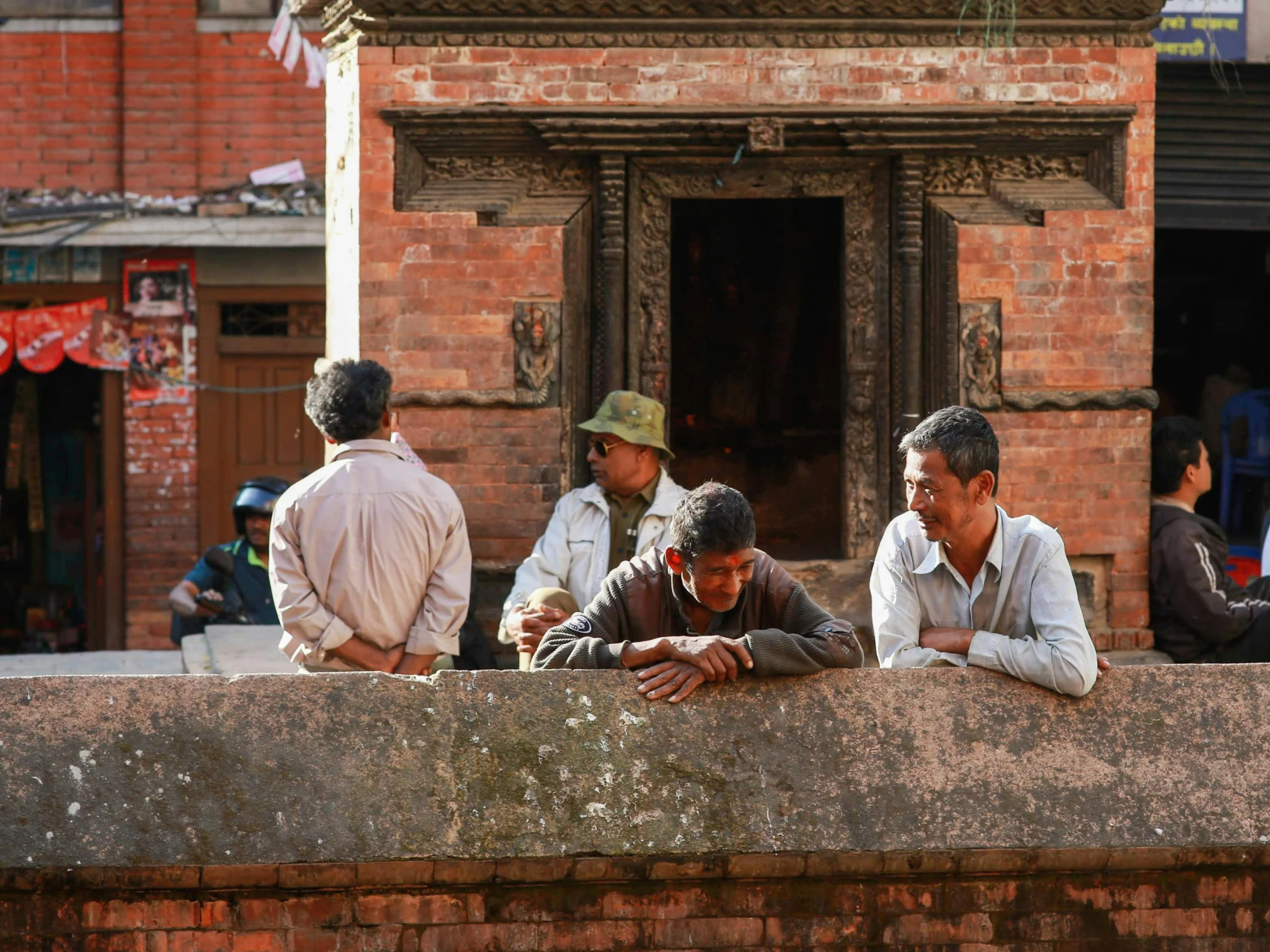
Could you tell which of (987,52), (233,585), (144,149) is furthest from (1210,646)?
(144,149)

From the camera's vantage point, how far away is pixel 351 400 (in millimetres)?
4934

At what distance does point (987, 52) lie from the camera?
7.13 meters

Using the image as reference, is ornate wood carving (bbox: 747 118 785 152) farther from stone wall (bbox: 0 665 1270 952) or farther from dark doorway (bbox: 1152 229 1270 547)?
dark doorway (bbox: 1152 229 1270 547)

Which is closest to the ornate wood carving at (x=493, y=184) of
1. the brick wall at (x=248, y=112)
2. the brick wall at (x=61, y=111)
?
the brick wall at (x=248, y=112)

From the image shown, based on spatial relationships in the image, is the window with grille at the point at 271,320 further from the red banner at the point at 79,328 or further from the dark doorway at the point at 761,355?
the dark doorway at the point at 761,355

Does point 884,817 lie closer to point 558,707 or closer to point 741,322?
point 558,707

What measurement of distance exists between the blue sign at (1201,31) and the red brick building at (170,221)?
233 inches

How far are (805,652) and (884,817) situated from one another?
443 millimetres

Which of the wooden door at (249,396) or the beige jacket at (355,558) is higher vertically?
the wooden door at (249,396)

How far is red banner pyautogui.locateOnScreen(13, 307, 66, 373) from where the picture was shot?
38.0ft

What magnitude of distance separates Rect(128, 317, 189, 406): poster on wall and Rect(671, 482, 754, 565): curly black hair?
8602 mm

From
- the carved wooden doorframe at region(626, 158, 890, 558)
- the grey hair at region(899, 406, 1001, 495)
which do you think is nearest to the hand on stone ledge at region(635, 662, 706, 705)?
the grey hair at region(899, 406, 1001, 495)

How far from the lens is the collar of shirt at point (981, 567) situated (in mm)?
4152

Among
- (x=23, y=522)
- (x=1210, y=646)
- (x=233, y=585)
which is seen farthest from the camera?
(x=23, y=522)
